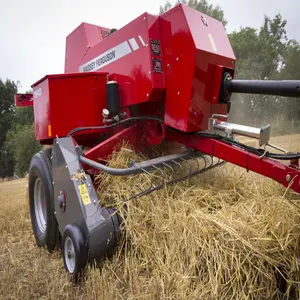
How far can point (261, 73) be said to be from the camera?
1916 centimetres

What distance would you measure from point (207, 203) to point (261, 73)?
1853cm

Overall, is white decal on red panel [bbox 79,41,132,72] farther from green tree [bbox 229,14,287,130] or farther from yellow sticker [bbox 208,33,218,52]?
green tree [bbox 229,14,287,130]

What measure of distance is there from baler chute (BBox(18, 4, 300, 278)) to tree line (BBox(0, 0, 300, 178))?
505 inches

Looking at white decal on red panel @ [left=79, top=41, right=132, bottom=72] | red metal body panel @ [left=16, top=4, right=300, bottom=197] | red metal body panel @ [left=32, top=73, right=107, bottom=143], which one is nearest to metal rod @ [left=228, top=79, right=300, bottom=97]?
red metal body panel @ [left=16, top=4, right=300, bottom=197]

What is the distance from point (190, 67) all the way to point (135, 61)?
537mm

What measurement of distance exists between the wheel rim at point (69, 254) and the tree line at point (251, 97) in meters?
13.5

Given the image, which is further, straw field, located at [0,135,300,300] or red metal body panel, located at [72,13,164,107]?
red metal body panel, located at [72,13,164,107]

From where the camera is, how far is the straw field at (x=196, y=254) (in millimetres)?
1729

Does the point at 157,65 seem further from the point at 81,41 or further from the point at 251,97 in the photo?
the point at 251,97

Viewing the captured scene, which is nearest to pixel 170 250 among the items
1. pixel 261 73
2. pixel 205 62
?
pixel 205 62

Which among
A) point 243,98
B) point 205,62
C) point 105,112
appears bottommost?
point 243,98

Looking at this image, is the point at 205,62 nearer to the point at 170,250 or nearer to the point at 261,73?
the point at 170,250

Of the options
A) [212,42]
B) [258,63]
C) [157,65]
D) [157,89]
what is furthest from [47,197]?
[258,63]

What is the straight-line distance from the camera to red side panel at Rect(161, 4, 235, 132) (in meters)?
2.33
